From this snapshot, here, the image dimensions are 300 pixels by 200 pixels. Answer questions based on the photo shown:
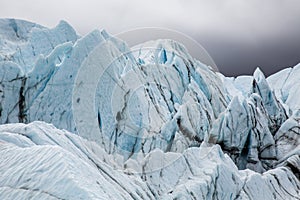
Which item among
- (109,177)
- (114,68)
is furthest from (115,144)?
(109,177)

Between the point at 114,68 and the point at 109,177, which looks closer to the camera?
the point at 109,177

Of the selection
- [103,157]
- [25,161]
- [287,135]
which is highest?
[25,161]

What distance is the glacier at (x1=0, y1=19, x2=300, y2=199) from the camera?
230 inches

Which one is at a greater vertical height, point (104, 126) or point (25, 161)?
point (25, 161)

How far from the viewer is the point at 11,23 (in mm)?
20109

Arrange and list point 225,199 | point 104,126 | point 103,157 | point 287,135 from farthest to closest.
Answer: point 287,135 → point 104,126 → point 225,199 → point 103,157

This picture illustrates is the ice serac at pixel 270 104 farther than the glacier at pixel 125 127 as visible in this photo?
Yes

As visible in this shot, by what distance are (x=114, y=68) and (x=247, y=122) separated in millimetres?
8161

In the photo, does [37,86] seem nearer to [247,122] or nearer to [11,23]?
[11,23]

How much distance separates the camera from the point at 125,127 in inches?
609

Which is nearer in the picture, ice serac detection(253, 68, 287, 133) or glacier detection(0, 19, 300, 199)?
glacier detection(0, 19, 300, 199)

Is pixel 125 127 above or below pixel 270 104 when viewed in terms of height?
above

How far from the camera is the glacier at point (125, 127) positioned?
5.84 meters

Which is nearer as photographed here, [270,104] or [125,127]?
[125,127]
